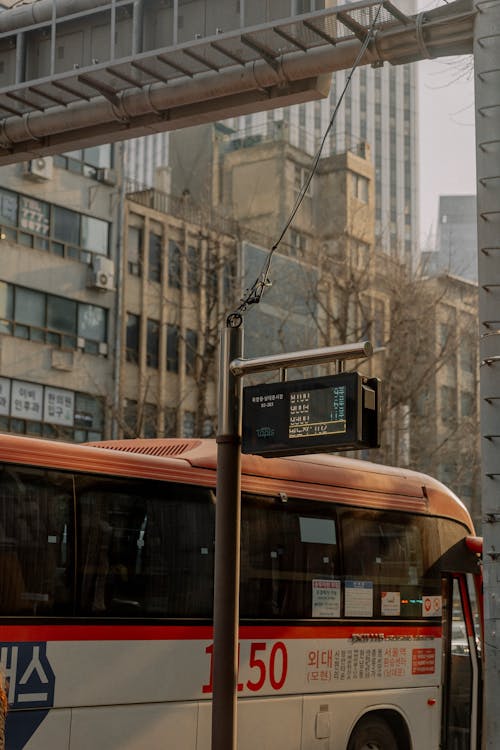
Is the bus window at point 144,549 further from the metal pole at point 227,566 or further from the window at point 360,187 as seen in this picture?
the window at point 360,187

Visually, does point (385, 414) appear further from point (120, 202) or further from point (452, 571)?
point (452, 571)

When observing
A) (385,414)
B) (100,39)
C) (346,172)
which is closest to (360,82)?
(346,172)

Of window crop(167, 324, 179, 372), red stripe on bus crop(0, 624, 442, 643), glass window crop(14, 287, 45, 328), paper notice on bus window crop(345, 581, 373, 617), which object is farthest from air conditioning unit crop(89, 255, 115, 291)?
paper notice on bus window crop(345, 581, 373, 617)

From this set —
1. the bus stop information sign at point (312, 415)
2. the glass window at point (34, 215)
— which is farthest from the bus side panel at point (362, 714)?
the glass window at point (34, 215)

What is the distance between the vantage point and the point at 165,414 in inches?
1491

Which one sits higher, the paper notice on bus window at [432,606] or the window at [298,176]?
the window at [298,176]

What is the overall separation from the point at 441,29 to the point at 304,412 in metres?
3.59

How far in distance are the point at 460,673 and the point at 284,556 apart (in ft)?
9.72

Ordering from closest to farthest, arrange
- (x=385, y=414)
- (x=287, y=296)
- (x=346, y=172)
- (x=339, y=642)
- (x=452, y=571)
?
(x=339, y=642)
(x=452, y=571)
(x=385, y=414)
(x=287, y=296)
(x=346, y=172)

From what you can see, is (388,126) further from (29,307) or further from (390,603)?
(390,603)

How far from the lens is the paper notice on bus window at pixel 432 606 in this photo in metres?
12.4

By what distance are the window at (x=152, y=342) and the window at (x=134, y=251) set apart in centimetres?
173

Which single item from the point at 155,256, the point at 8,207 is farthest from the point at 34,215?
the point at 155,256

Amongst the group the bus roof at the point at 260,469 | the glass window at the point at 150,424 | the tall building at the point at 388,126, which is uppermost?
the tall building at the point at 388,126
